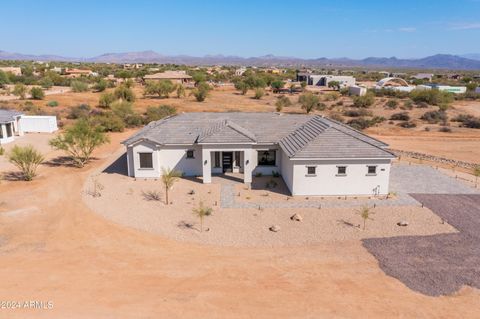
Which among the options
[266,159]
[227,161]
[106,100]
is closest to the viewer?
[266,159]

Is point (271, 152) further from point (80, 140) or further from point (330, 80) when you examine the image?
point (330, 80)

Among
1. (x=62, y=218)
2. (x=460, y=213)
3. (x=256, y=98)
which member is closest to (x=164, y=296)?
(x=62, y=218)

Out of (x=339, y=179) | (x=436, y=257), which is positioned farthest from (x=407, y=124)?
(x=436, y=257)

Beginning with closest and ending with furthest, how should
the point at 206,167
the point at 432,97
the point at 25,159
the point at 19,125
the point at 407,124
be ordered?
the point at 206,167
the point at 25,159
the point at 19,125
the point at 407,124
the point at 432,97

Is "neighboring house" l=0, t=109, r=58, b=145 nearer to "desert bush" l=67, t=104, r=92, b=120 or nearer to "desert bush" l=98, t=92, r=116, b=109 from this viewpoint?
"desert bush" l=67, t=104, r=92, b=120

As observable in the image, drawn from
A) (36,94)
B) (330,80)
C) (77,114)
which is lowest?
(77,114)

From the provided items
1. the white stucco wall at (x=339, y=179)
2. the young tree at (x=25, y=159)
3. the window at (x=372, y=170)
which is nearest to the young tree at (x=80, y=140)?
the young tree at (x=25, y=159)

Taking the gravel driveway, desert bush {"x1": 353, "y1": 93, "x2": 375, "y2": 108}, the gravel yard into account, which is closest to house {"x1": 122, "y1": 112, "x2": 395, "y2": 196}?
the gravel yard

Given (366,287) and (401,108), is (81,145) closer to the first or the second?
(366,287)
